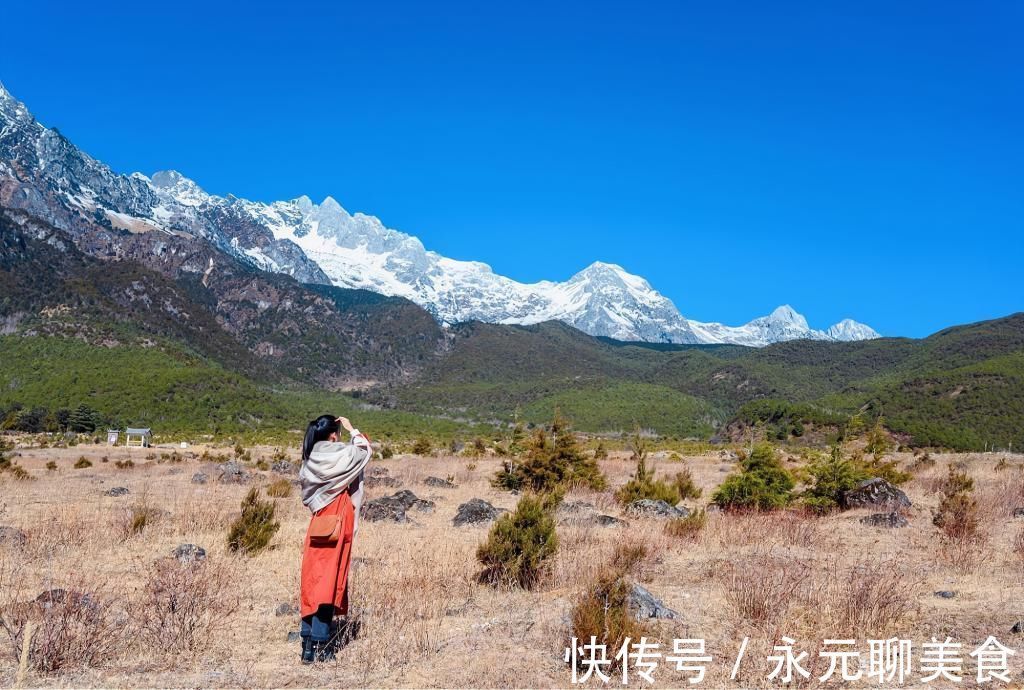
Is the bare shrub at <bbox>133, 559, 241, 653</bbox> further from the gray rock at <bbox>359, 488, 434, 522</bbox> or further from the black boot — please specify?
the gray rock at <bbox>359, 488, 434, 522</bbox>

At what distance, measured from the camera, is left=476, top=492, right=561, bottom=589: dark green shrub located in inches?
305

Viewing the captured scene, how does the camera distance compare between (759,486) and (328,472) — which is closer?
(328,472)

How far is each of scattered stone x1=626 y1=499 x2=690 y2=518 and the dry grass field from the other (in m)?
0.94

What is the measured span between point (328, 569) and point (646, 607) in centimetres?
293

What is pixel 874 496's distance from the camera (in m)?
14.0

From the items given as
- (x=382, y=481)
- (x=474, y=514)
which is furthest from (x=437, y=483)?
(x=474, y=514)

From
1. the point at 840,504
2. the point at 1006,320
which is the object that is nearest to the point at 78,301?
the point at 840,504

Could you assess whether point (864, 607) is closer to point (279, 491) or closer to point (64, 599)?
point (64, 599)

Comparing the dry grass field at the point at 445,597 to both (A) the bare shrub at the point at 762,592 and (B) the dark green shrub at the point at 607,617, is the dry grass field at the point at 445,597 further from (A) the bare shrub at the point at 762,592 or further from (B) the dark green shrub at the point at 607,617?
(B) the dark green shrub at the point at 607,617

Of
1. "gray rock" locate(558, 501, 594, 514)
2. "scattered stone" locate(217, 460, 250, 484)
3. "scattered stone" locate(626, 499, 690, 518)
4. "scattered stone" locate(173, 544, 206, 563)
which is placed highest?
"scattered stone" locate(626, 499, 690, 518)

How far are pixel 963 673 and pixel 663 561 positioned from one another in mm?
4219

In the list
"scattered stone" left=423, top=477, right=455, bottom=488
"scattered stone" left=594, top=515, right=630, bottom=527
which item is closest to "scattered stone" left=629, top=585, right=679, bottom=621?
"scattered stone" left=594, top=515, right=630, bottom=527

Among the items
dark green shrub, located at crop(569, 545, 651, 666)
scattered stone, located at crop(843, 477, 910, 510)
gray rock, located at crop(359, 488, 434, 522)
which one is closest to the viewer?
dark green shrub, located at crop(569, 545, 651, 666)

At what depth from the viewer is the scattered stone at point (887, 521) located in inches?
465
